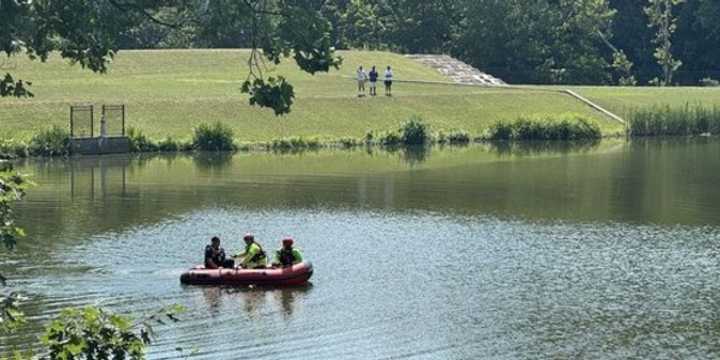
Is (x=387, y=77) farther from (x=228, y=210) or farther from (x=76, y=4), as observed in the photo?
(x=76, y=4)

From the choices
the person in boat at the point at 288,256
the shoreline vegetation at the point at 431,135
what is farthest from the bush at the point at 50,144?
the person in boat at the point at 288,256

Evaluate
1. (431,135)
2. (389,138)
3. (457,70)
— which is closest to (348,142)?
(389,138)

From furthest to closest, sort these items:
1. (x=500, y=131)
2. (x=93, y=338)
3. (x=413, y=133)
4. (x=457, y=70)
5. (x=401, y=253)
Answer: (x=457, y=70) < (x=500, y=131) < (x=413, y=133) < (x=401, y=253) < (x=93, y=338)

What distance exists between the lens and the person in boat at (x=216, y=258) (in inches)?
1468

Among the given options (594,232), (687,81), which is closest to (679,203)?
(594,232)

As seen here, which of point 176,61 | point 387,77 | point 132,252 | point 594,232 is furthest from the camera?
point 176,61

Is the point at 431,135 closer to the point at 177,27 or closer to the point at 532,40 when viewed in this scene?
the point at 532,40

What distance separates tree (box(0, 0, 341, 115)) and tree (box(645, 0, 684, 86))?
103 m

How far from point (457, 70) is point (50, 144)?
1788 inches

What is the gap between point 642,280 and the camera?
3781cm

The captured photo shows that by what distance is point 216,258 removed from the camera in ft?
123

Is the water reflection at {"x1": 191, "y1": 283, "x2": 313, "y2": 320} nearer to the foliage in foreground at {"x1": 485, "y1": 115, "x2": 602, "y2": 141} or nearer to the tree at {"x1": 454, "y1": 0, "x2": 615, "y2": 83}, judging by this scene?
the foliage in foreground at {"x1": 485, "y1": 115, "x2": 602, "y2": 141}

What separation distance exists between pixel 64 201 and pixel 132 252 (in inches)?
506

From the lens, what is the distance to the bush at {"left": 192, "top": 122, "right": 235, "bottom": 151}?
7688cm
